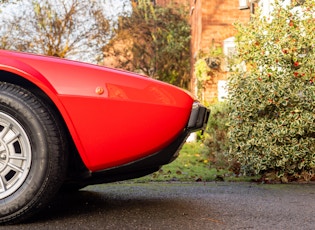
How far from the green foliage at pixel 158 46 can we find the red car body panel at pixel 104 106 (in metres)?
19.2

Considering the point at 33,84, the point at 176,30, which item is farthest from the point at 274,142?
the point at 176,30

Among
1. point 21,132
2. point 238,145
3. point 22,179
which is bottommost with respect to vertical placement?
point 238,145

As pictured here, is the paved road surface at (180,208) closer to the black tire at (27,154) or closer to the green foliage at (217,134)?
the black tire at (27,154)

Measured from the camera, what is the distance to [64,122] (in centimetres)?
332

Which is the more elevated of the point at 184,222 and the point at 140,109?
the point at 140,109

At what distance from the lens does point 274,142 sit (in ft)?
19.2

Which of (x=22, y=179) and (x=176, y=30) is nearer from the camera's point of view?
(x=22, y=179)

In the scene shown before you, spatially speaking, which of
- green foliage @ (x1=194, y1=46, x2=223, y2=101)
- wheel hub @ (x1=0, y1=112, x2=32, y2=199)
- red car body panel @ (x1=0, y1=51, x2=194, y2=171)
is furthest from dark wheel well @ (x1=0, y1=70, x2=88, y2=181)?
green foliage @ (x1=194, y1=46, x2=223, y2=101)

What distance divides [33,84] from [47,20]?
1610 cm

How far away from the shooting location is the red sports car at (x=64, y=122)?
316 cm

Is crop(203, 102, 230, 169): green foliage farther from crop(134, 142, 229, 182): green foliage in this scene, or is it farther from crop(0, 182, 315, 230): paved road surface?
crop(0, 182, 315, 230): paved road surface

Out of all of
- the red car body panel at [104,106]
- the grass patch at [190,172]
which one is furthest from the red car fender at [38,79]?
the grass patch at [190,172]

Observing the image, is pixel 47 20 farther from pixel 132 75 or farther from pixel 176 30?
pixel 132 75

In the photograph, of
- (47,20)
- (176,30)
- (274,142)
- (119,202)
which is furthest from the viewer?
(176,30)
